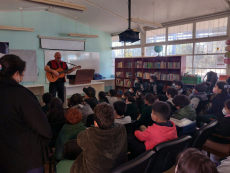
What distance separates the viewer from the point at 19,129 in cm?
112

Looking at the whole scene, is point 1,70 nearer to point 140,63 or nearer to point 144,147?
point 144,147

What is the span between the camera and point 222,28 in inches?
201

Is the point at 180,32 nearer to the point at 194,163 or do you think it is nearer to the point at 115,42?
the point at 115,42

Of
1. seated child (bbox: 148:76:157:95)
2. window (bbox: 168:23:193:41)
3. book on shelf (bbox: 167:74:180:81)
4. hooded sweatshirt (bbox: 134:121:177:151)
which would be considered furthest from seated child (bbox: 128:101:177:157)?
window (bbox: 168:23:193:41)

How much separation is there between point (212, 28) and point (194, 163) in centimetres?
572

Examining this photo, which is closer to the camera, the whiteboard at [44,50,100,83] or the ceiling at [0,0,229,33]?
the ceiling at [0,0,229,33]

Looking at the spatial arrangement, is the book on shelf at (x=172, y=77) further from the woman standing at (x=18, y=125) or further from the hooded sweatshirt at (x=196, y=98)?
the woman standing at (x=18, y=125)

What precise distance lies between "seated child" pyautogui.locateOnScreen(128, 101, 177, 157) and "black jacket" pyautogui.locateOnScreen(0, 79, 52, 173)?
0.80 metres

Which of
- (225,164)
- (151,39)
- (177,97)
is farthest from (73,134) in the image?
(151,39)

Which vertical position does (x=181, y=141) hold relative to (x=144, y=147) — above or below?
above

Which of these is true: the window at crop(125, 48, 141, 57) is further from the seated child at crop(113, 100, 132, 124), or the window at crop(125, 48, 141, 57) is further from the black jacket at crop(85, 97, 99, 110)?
the seated child at crop(113, 100, 132, 124)

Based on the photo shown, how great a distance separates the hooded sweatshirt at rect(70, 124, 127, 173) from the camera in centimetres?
116

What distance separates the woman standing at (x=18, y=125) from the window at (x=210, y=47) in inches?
224

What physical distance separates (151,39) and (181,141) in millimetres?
6150
